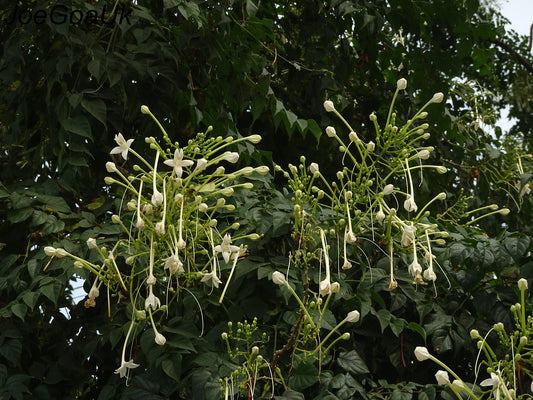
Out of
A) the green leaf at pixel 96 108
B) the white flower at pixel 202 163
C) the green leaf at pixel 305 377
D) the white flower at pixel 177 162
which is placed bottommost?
the green leaf at pixel 305 377

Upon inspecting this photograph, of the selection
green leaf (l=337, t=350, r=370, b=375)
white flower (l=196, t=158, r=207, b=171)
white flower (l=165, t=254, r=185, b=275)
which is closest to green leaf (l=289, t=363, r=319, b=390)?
green leaf (l=337, t=350, r=370, b=375)

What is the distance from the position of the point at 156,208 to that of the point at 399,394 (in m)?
0.88

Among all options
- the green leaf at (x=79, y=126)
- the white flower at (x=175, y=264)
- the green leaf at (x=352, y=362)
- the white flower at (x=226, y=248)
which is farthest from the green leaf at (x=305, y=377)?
the green leaf at (x=79, y=126)

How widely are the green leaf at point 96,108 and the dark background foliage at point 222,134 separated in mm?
11

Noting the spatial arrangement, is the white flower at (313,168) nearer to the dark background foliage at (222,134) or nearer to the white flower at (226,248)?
the dark background foliage at (222,134)

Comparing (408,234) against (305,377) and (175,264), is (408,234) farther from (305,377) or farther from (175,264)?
(175,264)

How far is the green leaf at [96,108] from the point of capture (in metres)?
3.01

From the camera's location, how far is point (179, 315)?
107 inches

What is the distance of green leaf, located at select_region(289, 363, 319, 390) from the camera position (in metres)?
2.40

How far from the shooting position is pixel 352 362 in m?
2.57

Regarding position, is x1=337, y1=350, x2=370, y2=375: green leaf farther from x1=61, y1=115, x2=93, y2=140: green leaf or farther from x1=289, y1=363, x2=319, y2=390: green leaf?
x1=61, y1=115, x2=93, y2=140: green leaf

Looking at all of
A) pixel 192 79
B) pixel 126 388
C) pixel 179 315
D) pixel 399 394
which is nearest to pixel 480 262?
pixel 399 394

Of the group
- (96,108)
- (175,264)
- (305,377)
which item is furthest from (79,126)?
(305,377)

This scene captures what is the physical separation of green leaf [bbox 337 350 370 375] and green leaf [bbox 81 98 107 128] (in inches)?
45.3
